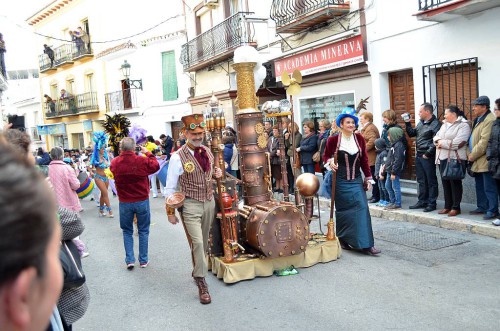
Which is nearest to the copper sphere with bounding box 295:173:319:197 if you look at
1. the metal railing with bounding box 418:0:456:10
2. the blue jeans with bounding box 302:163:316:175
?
the metal railing with bounding box 418:0:456:10

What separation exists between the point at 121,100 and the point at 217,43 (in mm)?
10037

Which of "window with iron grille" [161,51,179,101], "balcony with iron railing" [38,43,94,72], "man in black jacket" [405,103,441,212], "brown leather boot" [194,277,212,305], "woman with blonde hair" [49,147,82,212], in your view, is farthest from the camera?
"balcony with iron railing" [38,43,94,72]

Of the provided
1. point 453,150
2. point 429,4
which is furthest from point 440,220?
point 429,4

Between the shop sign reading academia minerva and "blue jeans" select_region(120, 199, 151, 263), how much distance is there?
6.59 m

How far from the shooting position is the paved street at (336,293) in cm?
443

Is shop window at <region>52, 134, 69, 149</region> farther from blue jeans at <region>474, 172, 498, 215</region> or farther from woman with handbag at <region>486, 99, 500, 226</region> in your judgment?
woman with handbag at <region>486, 99, 500, 226</region>

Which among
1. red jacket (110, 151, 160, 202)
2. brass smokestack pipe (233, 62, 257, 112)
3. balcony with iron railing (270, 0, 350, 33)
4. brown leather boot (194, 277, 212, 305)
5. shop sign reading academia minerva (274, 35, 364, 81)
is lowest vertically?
brown leather boot (194, 277, 212, 305)

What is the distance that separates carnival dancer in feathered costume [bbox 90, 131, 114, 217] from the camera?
10.7 metres

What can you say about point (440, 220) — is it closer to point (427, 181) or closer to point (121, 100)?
point (427, 181)

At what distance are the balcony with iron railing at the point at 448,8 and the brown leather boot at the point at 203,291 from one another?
19.7 ft

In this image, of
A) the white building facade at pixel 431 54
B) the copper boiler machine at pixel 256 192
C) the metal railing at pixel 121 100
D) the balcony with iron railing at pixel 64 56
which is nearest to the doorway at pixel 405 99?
the white building facade at pixel 431 54

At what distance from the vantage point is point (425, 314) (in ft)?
14.5

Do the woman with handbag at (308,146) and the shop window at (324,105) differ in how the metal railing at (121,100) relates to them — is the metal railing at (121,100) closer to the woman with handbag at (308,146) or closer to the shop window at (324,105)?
the shop window at (324,105)

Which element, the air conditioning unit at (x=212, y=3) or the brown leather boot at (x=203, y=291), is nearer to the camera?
the brown leather boot at (x=203, y=291)
